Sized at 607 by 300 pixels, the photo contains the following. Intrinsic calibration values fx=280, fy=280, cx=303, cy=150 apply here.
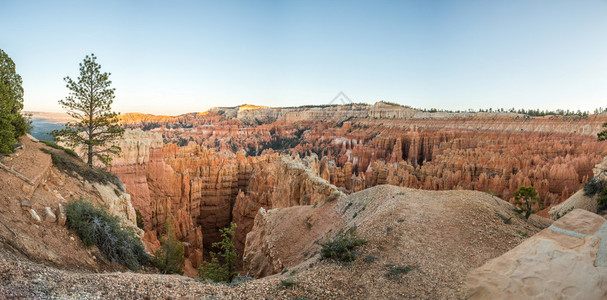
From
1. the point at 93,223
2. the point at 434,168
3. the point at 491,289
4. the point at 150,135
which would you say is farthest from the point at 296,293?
the point at 434,168

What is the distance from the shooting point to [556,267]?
3201mm

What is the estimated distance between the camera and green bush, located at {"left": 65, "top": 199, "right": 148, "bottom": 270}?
6512mm

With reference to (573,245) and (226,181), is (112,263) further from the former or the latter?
(226,181)

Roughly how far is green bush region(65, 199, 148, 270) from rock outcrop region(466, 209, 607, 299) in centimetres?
752

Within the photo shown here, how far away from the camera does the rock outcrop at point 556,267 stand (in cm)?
292

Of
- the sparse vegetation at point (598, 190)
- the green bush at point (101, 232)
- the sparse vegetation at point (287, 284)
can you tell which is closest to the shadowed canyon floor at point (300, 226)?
the sparse vegetation at point (287, 284)

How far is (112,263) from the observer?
21.5 ft

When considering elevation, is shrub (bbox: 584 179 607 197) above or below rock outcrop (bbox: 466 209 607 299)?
below

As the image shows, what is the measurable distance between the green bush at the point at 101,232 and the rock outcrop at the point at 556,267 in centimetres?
752

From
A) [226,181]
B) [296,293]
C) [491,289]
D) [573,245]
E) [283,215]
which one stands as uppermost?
[573,245]

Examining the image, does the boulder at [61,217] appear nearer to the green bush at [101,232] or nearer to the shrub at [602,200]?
the green bush at [101,232]

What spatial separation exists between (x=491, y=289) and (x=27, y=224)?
8200mm

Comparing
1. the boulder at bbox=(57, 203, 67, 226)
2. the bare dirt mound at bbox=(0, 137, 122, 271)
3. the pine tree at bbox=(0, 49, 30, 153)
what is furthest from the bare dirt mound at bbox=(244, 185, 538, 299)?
the pine tree at bbox=(0, 49, 30, 153)

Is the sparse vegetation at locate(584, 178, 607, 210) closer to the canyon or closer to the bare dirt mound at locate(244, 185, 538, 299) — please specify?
the canyon
